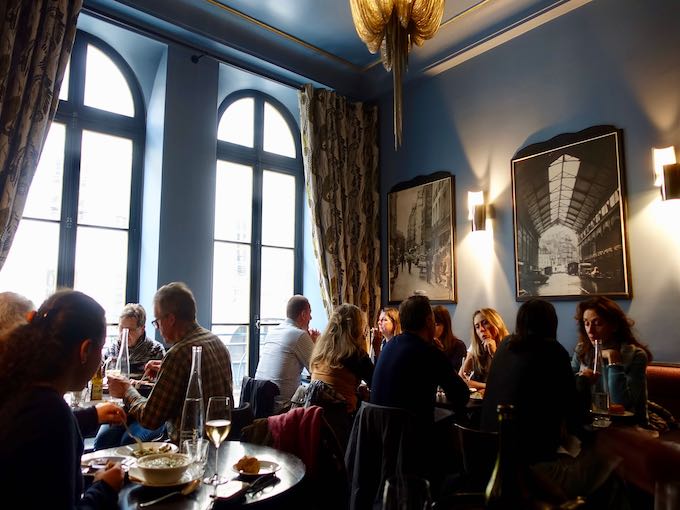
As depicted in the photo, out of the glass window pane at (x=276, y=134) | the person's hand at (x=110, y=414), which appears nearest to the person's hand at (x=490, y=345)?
the person's hand at (x=110, y=414)

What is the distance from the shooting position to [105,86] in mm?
4457

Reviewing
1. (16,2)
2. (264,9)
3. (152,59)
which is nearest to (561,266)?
(264,9)

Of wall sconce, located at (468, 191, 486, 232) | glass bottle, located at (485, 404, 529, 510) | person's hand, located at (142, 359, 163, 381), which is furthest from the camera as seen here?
wall sconce, located at (468, 191, 486, 232)

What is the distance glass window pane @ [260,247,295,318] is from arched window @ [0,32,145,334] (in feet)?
4.39

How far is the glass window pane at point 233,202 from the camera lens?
5.07 meters

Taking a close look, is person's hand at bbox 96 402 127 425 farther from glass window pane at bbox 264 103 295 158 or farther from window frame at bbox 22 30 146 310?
glass window pane at bbox 264 103 295 158

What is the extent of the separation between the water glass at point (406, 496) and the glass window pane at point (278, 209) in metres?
4.77

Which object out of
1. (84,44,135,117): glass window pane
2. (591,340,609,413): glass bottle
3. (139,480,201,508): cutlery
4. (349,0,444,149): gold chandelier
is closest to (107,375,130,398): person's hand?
(139,480,201,508): cutlery

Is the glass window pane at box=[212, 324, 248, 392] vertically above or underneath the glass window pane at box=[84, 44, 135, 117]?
underneath

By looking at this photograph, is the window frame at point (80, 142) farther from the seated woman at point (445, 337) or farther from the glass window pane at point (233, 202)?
the seated woman at point (445, 337)

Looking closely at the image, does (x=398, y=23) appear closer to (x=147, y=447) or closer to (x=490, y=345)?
(x=490, y=345)

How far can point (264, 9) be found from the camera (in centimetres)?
447

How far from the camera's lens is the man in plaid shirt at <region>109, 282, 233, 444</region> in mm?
2072

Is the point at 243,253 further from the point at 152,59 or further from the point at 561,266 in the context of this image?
the point at 561,266
